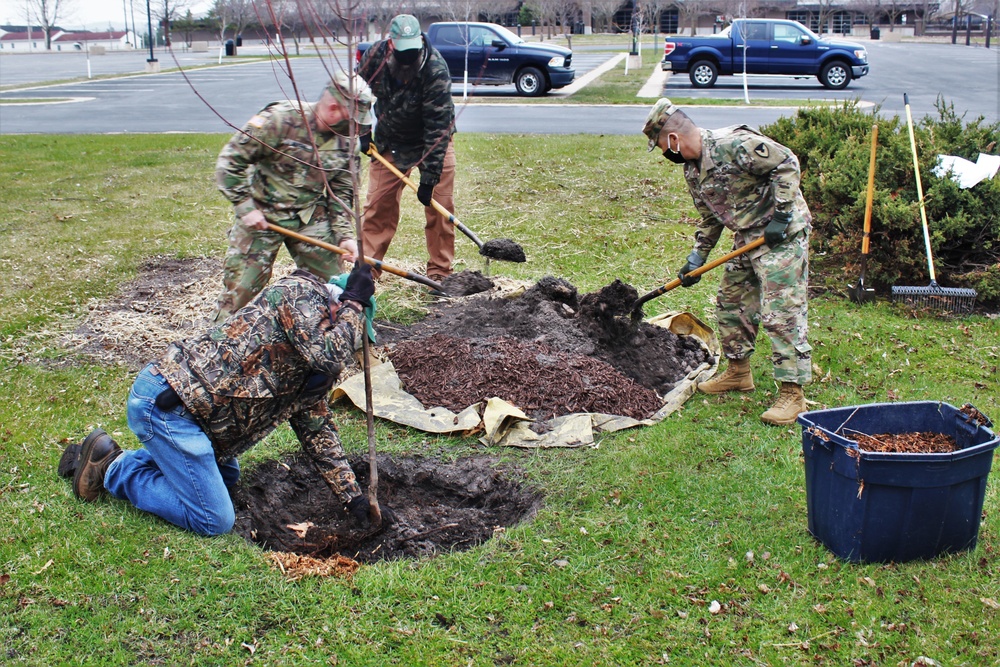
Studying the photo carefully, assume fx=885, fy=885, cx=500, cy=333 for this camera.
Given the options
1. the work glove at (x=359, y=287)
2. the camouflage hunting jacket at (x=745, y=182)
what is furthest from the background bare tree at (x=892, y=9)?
the work glove at (x=359, y=287)

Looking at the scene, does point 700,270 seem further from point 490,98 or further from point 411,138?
point 490,98

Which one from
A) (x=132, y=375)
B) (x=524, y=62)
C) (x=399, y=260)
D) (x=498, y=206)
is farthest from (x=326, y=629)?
(x=524, y=62)

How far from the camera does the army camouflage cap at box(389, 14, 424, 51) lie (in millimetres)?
6645

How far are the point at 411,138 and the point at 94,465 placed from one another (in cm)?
398

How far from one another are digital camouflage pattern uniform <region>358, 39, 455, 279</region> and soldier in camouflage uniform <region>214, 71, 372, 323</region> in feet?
3.87

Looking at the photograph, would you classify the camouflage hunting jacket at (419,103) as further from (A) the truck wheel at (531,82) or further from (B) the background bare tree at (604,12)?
(B) the background bare tree at (604,12)

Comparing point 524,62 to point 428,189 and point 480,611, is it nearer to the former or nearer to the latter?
point 428,189

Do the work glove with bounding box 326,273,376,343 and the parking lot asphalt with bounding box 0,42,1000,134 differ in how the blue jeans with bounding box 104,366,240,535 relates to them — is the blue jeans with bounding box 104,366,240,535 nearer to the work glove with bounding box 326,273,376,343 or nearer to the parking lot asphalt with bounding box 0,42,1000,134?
the work glove with bounding box 326,273,376,343

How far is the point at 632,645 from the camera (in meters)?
3.54

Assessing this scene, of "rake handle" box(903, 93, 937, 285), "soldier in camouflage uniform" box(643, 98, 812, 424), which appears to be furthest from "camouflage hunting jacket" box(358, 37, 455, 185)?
"rake handle" box(903, 93, 937, 285)

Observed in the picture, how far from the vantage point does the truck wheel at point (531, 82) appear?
853 inches

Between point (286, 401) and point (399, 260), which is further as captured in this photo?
point (399, 260)

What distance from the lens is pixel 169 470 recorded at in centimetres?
395

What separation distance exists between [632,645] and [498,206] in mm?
7700
